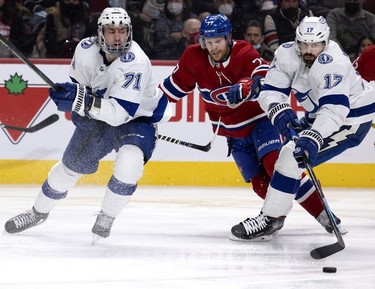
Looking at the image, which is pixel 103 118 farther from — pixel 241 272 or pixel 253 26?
pixel 253 26

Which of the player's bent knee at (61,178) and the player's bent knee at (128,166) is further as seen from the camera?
the player's bent knee at (61,178)

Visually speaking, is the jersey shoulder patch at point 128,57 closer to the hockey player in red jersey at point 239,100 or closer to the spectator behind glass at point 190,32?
the hockey player in red jersey at point 239,100

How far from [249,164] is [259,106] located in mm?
277

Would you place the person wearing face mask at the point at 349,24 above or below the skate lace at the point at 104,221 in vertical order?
below

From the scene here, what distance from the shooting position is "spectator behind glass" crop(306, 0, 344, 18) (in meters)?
7.20

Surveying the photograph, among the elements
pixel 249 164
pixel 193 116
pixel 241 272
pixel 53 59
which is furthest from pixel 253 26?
pixel 241 272

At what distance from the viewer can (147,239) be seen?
465 cm

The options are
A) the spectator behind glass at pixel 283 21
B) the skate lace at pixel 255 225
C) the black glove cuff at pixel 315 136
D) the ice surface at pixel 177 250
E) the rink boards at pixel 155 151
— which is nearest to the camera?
the ice surface at pixel 177 250

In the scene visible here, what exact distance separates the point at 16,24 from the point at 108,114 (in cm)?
292

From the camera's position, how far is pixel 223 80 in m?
4.98

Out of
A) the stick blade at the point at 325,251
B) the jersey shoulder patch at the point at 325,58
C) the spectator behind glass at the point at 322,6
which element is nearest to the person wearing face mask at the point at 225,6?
the spectator behind glass at the point at 322,6

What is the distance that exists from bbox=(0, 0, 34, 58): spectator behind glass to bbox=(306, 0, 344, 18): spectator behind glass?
1835 millimetres

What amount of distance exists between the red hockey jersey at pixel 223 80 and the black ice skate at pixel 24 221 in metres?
0.88

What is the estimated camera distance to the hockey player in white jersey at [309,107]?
4344 millimetres
